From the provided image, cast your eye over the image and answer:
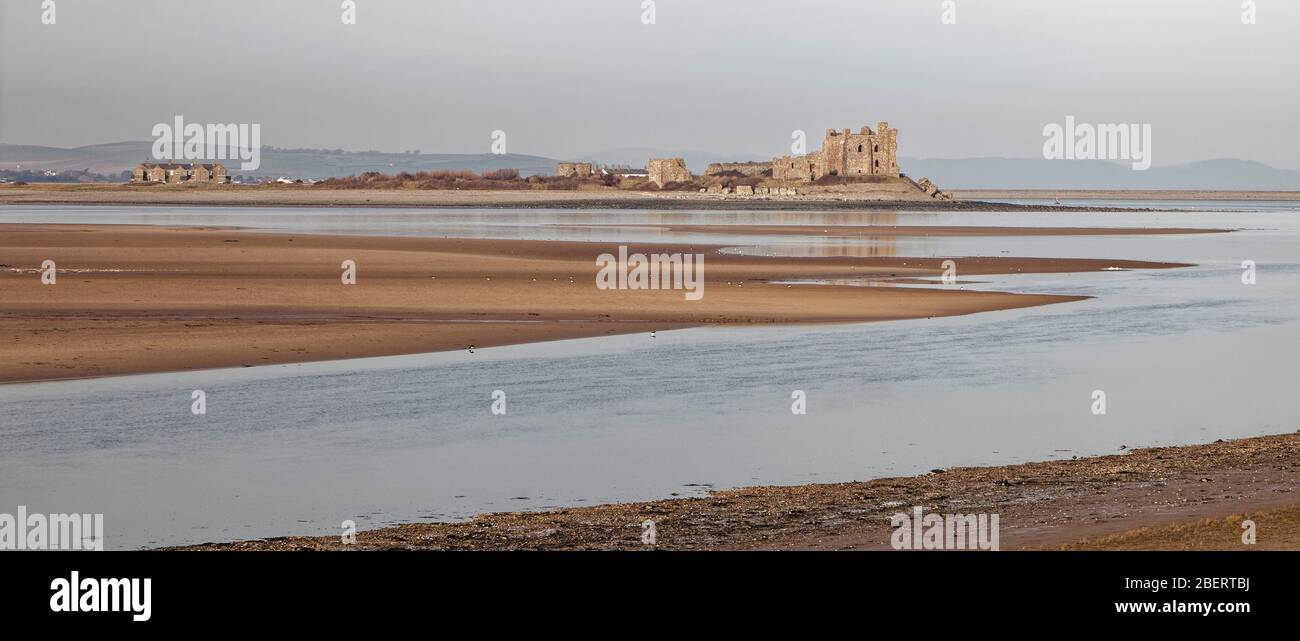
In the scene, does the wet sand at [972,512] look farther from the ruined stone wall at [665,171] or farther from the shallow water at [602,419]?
the ruined stone wall at [665,171]

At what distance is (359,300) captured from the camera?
26.0m

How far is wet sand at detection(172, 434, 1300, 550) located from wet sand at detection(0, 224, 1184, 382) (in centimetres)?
931

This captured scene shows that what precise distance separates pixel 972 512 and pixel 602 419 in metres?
5.30

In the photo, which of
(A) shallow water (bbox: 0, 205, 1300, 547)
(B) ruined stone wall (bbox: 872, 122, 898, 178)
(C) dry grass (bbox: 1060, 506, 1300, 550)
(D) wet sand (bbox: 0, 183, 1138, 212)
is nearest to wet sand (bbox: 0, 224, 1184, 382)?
(A) shallow water (bbox: 0, 205, 1300, 547)

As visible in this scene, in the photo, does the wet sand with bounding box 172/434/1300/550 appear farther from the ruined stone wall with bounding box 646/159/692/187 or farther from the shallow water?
the ruined stone wall with bounding box 646/159/692/187

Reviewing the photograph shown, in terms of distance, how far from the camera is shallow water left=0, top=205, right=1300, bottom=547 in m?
10.4

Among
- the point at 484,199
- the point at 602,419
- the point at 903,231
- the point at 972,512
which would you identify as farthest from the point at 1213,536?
the point at 484,199

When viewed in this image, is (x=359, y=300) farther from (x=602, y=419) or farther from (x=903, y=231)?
(x=903, y=231)

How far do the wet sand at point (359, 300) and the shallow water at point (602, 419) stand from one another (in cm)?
160

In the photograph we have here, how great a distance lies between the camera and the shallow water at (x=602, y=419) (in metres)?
10.4

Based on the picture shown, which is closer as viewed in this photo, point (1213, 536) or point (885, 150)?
point (1213, 536)

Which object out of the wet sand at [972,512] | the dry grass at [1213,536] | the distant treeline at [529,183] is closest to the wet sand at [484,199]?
the distant treeline at [529,183]
